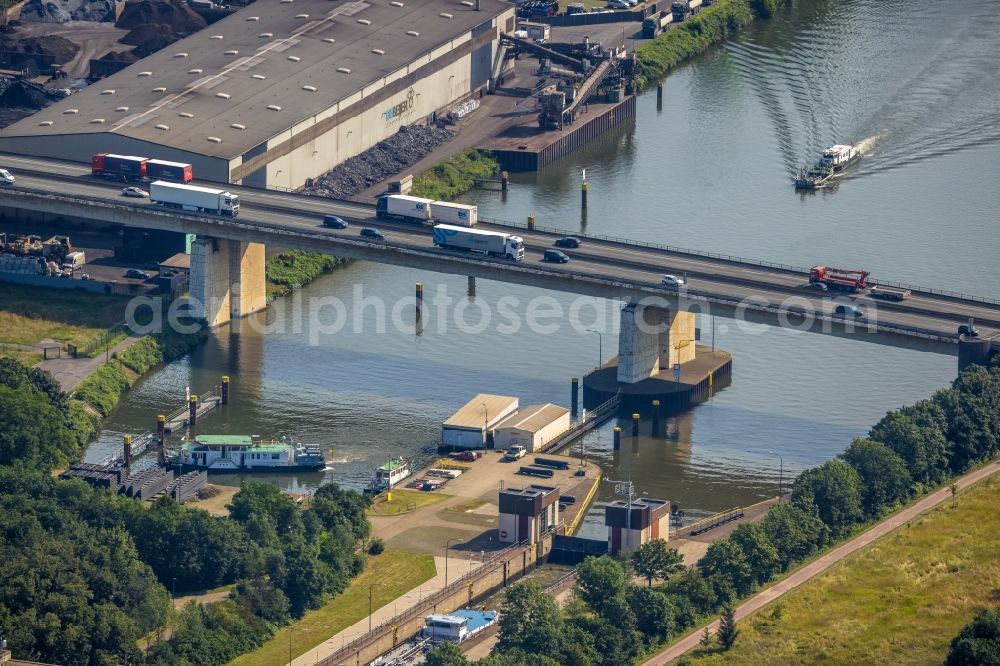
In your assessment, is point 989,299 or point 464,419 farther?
point 989,299

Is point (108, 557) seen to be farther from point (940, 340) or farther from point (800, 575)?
point (940, 340)

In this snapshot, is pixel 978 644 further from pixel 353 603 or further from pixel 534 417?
pixel 534 417

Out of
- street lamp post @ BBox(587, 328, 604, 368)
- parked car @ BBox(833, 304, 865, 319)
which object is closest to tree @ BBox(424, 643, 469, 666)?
parked car @ BBox(833, 304, 865, 319)

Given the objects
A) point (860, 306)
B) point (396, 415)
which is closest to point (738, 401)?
point (860, 306)

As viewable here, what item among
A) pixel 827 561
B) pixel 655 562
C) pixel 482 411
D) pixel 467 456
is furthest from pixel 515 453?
pixel 827 561

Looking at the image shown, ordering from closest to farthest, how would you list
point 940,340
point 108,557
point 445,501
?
point 108,557
point 445,501
point 940,340

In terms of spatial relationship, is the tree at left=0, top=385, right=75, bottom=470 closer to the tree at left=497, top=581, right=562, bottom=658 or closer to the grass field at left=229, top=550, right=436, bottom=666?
the grass field at left=229, top=550, right=436, bottom=666
